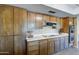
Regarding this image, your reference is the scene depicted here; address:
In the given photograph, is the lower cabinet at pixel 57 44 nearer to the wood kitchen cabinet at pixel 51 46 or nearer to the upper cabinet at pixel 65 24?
the wood kitchen cabinet at pixel 51 46

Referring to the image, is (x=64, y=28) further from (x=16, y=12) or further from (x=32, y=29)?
(x=16, y=12)

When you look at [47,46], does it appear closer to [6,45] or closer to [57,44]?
[57,44]

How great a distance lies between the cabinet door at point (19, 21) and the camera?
3148 mm

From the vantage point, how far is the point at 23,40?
3.29 metres

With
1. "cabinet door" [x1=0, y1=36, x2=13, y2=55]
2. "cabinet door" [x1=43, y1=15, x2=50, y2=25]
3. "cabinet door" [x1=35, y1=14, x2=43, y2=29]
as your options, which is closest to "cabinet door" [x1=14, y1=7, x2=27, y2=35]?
"cabinet door" [x1=0, y1=36, x2=13, y2=55]

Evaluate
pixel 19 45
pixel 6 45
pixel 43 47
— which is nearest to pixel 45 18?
pixel 43 47

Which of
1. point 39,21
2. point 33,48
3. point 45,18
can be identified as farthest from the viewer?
point 45,18

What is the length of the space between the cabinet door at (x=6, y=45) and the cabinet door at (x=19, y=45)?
115 mm

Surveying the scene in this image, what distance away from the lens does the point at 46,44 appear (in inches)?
156

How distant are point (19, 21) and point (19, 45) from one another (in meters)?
0.64

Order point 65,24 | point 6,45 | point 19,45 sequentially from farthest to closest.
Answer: point 65,24 → point 19,45 → point 6,45

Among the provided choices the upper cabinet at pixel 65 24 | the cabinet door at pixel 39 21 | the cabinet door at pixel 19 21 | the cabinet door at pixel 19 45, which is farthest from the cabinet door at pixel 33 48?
the upper cabinet at pixel 65 24
